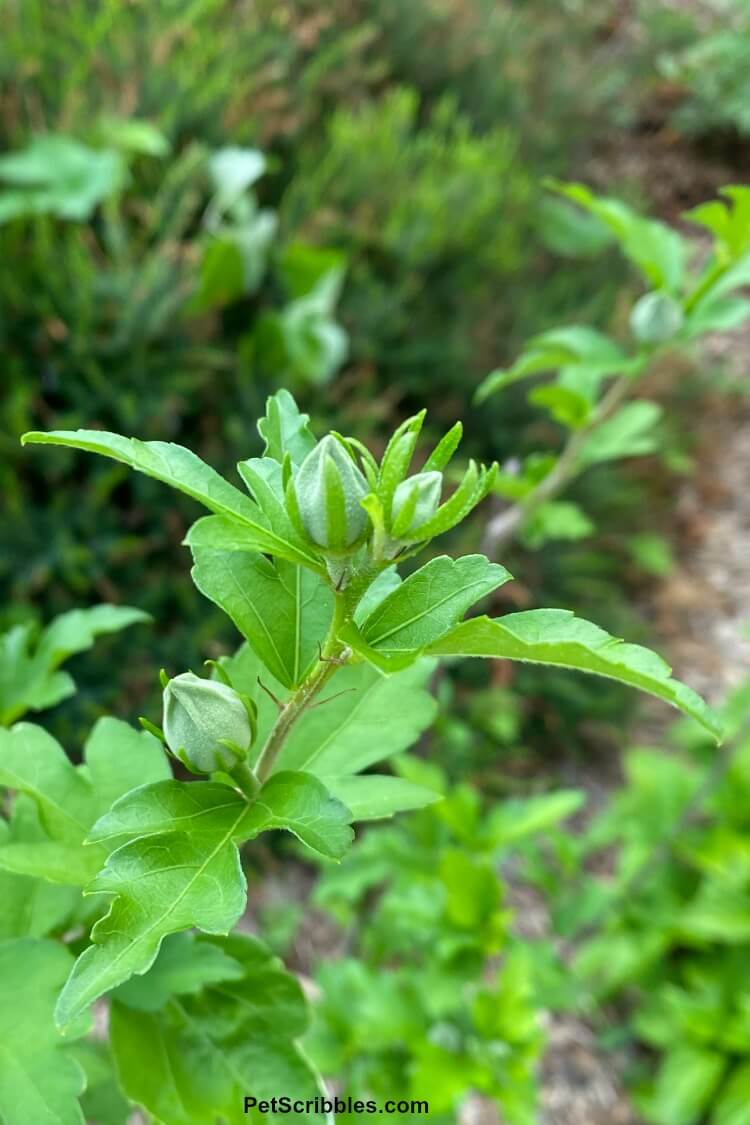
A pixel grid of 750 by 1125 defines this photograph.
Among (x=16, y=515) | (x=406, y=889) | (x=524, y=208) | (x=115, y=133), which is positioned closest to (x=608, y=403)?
(x=406, y=889)

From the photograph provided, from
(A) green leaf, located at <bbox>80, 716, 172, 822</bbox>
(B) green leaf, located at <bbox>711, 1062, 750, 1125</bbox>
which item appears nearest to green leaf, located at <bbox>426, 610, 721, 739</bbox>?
(A) green leaf, located at <bbox>80, 716, 172, 822</bbox>

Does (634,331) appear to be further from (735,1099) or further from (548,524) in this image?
(735,1099)

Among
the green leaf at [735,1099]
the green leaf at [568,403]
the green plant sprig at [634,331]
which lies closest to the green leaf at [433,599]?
the green plant sprig at [634,331]

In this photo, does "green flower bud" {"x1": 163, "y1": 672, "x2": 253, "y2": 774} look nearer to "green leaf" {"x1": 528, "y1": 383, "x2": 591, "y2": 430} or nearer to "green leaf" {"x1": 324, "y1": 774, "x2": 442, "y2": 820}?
"green leaf" {"x1": 324, "y1": 774, "x2": 442, "y2": 820}

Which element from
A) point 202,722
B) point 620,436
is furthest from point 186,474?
point 620,436

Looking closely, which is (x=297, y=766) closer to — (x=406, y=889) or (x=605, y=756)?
(x=406, y=889)

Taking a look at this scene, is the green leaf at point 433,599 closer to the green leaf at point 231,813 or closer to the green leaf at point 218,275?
the green leaf at point 231,813
